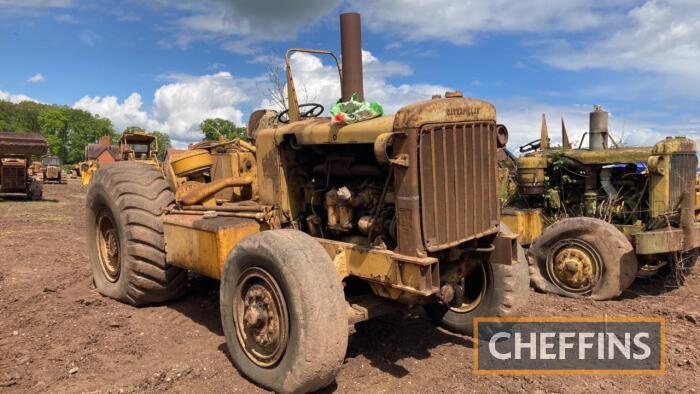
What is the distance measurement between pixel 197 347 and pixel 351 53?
9.41 ft

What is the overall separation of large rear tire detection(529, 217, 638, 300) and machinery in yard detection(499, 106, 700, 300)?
→ 0.4 inches

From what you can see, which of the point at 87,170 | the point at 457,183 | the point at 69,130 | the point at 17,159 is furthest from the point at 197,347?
the point at 69,130

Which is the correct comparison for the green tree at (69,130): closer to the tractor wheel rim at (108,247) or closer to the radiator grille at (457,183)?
the tractor wheel rim at (108,247)

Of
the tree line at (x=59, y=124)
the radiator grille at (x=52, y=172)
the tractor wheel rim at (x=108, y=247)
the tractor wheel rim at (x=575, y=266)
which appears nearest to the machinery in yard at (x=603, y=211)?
the tractor wheel rim at (x=575, y=266)

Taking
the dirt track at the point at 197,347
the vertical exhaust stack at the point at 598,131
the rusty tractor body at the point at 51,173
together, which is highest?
the vertical exhaust stack at the point at 598,131

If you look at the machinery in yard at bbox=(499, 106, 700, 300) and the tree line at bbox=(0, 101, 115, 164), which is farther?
the tree line at bbox=(0, 101, 115, 164)

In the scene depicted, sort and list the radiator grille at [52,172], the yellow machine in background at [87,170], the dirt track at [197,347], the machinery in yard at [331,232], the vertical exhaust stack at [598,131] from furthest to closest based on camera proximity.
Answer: the yellow machine in background at [87,170] → the radiator grille at [52,172] → the vertical exhaust stack at [598,131] → the dirt track at [197,347] → the machinery in yard at [331,232]

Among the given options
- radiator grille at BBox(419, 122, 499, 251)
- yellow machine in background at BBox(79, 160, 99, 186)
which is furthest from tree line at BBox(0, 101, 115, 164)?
Result: radiator grille at BBox(419, 122, 499, 251)

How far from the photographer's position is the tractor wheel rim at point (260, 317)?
373cm

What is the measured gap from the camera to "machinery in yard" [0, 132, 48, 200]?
21.1 meters

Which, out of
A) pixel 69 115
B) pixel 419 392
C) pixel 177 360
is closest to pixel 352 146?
pixel 419 392

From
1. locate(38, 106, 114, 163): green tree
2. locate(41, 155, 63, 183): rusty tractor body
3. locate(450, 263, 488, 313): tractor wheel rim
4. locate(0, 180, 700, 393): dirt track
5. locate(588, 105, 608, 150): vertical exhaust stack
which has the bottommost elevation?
locate(0, 180, 700, 393): dirt track

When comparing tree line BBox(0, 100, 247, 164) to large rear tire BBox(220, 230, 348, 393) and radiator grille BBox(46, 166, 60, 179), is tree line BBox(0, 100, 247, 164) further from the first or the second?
large rear tire BBox(220, 230, 348, 393)

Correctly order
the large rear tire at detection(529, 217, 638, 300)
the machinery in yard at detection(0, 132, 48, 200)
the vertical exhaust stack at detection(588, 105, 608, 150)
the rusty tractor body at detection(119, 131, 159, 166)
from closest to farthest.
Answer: the large rear tire at detection(529, 217, 638, 300) < the vertical exhaust stack at detection(588, 105, 608, 150) < the machinery in yard at detection(0, 132, 48, 200) < the rusty tractor body at detection(119, 131, 159, 166)
